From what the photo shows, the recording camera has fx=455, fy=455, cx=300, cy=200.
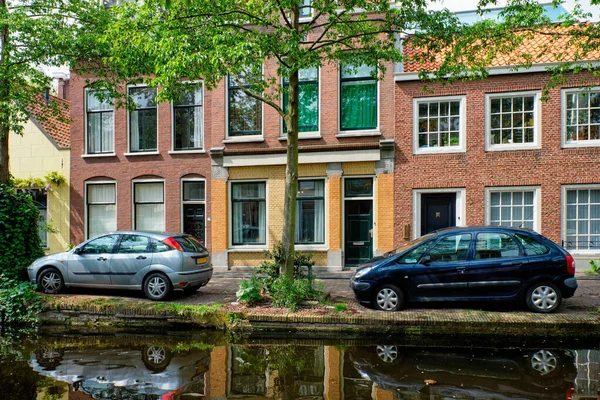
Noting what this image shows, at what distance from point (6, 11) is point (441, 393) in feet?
38.9

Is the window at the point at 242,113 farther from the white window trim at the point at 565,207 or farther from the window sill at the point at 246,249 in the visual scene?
the white window trim at the point at 565,207

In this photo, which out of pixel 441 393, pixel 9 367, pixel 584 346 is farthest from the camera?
pixel 584 346

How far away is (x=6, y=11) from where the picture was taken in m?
10.5

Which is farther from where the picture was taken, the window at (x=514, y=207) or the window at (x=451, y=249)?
the window at (x=514, y=207)

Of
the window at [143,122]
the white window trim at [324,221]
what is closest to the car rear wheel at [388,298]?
the white window trim at [324,221]

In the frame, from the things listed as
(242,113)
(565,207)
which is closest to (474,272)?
(565,207)

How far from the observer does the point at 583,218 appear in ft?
44.0

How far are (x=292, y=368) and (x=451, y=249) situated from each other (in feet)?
13.7

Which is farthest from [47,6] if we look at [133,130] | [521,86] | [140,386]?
[521,86]

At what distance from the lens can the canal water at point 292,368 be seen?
5.29 metres

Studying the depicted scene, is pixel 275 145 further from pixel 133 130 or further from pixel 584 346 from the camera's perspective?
pixel 584 346

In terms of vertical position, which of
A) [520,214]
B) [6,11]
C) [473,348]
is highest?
[6,11]

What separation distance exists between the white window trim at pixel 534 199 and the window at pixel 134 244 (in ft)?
31.8

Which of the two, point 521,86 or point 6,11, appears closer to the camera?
point 6,11
